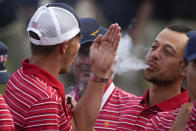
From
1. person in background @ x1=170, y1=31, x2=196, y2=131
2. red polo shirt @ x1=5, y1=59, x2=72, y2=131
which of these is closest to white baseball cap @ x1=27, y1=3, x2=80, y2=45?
red polo shirt @ x1=5, y1=59, x2=72, y2=131

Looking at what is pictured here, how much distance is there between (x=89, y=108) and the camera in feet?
9.98

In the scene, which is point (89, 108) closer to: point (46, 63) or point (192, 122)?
point (46, 63)

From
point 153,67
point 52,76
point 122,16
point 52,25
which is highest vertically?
point 52,25

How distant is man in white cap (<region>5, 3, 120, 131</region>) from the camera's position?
2.68 meters

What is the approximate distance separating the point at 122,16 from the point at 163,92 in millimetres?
3107

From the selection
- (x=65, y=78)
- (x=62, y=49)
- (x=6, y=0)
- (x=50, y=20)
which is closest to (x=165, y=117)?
(x=62, y=49)

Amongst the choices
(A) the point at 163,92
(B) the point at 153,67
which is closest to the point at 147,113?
(A) the point at 163,92

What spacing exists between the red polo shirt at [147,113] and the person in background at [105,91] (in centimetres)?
18

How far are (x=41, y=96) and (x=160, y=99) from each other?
1.45m

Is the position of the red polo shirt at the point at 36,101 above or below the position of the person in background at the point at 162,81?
above

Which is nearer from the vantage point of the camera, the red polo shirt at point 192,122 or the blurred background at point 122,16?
the red polo shirt at point 192,122

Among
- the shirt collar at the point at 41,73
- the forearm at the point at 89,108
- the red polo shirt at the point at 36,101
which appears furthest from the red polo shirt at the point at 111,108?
the shirt collar at the point at 41,73

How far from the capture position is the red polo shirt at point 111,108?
3965mm

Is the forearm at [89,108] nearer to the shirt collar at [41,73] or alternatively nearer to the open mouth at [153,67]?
the shirt collar at [41,73]
